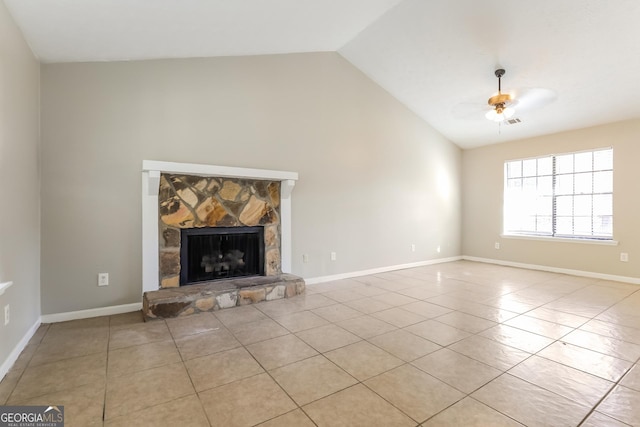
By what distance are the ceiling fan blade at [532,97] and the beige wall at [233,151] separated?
171 cm

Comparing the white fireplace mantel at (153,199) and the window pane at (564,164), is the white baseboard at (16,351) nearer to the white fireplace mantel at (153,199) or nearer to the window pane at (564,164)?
the white fireplace mantel at (153,199)

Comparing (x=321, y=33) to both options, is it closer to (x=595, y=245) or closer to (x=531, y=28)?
(x=531, y=28)

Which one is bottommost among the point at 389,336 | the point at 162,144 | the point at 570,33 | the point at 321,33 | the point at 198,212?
the point at 389,336

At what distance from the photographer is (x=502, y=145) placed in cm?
605

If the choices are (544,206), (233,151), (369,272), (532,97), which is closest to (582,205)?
(544,206)

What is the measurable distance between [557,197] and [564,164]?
585 mm

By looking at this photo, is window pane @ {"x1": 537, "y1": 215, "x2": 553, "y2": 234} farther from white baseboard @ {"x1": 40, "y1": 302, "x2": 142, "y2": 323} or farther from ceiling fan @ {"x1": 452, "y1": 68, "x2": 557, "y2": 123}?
white baseboard @ {"x1": 40, "y1": 302, "x2": 142, "y2": 323}

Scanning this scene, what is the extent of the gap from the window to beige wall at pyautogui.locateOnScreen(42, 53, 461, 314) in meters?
1.58

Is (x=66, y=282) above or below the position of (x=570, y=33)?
below

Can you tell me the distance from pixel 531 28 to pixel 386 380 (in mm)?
3785

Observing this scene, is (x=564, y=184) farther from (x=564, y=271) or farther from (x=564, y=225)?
(x=564, y=271)

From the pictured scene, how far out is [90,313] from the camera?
9.84 ft

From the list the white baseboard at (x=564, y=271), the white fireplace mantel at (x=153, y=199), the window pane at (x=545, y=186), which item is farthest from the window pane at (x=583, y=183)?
the white fireplace mantel at (x=153, y=199)

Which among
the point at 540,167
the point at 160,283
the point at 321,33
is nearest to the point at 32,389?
the point at 160,283
